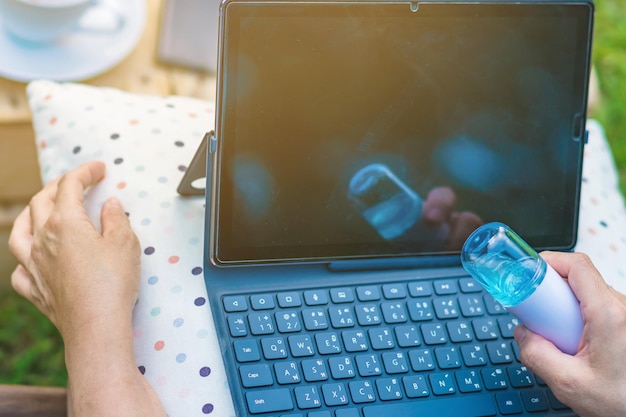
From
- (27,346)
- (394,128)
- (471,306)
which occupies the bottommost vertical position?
(27,346)

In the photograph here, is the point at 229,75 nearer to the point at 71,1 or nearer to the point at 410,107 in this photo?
the point at 410,107

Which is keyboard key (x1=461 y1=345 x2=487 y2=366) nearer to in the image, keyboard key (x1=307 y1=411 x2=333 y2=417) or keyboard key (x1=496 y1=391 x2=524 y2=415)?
keyboard key (x1=496 y1=391 x2=524 y2=415)

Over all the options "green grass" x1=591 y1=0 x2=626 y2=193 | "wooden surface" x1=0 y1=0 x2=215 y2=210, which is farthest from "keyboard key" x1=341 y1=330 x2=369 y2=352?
"green grass" x1=591 y1=0 x2=626 y2=193

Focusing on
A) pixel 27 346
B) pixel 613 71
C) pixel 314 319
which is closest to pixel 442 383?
pixel 314 319

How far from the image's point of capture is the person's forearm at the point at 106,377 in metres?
0.61

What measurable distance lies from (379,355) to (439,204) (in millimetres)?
158

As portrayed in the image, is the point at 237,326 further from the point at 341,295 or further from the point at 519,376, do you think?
the point at 519,376

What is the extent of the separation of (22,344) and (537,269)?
929 mm

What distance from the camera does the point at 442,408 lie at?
657mm

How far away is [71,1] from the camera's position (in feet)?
2.88

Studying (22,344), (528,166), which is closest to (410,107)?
(528,166)

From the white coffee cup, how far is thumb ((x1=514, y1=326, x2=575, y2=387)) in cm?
61

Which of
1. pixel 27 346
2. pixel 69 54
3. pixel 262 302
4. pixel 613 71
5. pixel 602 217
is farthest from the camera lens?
pixel 613 71

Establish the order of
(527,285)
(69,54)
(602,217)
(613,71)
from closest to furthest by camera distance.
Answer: (527,285) < (602,217) < (69,54) < (613,71)
